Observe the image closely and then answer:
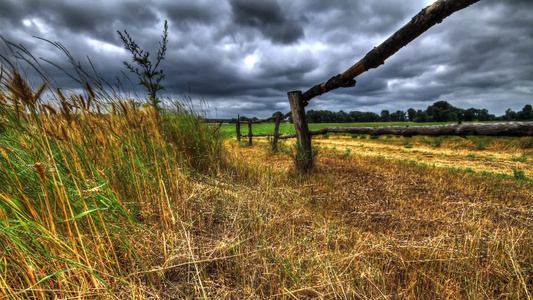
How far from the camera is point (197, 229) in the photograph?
5.63 feet

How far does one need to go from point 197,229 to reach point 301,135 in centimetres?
309

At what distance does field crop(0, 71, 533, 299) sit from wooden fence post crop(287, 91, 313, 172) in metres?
0.90

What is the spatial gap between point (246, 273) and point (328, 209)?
1.56 meters

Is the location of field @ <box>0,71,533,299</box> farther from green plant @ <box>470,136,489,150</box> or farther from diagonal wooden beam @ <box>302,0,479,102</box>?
green plant @ <box>470,136,489,150</box>

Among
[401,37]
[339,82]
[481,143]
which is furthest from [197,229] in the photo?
[481,143]

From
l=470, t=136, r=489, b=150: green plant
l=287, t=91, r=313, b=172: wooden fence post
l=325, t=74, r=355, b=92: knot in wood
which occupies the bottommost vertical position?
l=470, t=136, r=489, b=150: green plant

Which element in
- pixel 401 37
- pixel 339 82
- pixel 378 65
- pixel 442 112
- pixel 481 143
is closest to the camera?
pixel 401 37

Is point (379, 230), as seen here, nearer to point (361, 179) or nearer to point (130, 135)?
point (361, 179)

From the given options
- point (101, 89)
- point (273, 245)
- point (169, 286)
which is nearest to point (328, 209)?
point (273, 245)

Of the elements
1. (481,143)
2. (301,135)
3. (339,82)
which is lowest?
(481,143)

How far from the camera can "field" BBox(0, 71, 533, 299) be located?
111 cm

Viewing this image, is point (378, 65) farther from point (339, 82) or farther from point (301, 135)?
point (301, 135)

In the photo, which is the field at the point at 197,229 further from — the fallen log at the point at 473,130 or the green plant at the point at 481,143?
the green plant at the point at 481,143

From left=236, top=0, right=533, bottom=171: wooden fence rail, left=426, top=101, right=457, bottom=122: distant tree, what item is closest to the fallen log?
left=236, top=0, right=533, bottom=171: wooden fence rail
